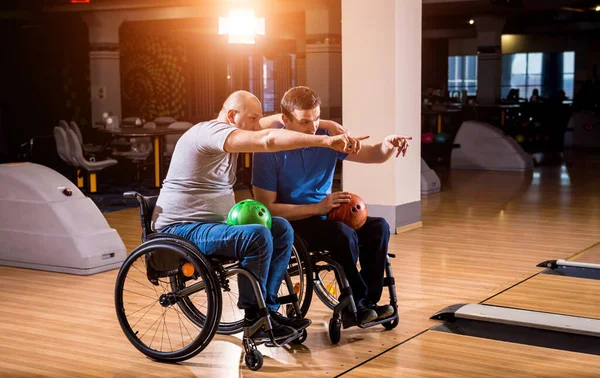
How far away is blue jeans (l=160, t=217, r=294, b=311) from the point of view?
3240 millimetres

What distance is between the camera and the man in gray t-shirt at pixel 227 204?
3.23 metres

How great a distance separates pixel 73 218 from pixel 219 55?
1326cm

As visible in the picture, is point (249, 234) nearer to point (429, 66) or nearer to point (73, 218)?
point (73, 218)

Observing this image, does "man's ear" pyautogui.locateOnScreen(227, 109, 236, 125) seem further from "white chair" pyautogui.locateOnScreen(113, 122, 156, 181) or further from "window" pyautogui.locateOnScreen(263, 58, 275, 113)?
"window" pyautogui.locateOnScreen(263, 58, 275, 113)

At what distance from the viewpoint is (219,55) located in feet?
59.7

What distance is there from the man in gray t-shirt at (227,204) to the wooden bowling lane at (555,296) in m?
1.46

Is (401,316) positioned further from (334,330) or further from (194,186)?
(194,186)

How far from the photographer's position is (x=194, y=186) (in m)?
3.46

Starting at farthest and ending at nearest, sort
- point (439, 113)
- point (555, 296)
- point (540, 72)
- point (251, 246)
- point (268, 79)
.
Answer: point (540, 72) < point (268, 79) < point (439, 113) < point (555, 296) < point (251, 246)

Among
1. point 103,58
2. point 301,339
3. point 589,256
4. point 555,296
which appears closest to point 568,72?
point 103,58

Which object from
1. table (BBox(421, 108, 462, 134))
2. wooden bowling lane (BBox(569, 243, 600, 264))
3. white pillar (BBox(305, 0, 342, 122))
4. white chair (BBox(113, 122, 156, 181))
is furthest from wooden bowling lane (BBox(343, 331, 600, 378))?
table (BBox(421, 108, 462, 134))

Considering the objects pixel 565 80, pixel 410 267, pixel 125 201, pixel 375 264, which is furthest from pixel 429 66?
pixel 375 264

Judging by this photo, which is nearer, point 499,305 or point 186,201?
point 186,201

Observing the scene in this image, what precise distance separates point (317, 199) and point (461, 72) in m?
21.0
